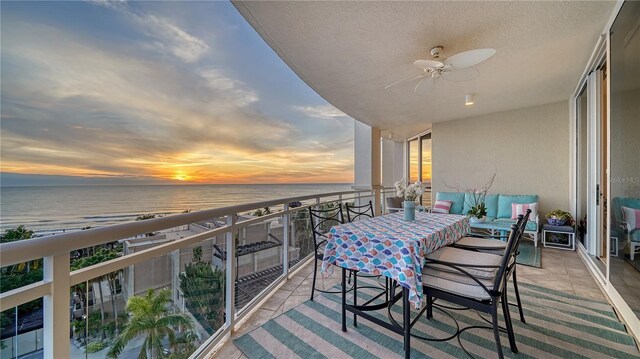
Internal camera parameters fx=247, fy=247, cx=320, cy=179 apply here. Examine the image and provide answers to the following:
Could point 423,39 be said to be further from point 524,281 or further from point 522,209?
point 522,209

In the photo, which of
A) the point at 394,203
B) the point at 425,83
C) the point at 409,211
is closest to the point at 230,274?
the point at 409,211

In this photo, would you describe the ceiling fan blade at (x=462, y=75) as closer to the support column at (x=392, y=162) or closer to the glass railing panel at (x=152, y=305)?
the glass railing panel at (x=152, y=305)

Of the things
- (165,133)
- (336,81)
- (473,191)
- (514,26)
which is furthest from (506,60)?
(165,133)

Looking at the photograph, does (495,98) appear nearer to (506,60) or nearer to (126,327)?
(506,60)

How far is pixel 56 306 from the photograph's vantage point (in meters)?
0.86

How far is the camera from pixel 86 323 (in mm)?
1009

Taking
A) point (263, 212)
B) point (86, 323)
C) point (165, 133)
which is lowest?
point (86, 323)

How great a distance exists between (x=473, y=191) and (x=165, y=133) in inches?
306

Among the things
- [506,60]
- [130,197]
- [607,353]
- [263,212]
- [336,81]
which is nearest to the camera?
[607,353]

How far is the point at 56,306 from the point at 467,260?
2.11 meters

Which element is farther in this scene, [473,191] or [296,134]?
[296,134]

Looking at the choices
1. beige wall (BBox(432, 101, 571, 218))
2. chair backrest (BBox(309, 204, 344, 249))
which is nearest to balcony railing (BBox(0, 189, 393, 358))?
chair backrest (BBox(309, 204, 344, 249))

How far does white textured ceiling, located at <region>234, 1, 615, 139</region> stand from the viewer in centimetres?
202

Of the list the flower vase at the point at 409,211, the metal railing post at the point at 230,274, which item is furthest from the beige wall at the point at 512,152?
the metal railing post at the point at 230,274
